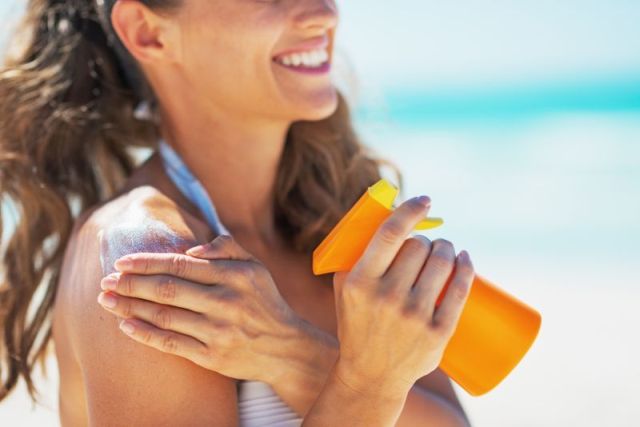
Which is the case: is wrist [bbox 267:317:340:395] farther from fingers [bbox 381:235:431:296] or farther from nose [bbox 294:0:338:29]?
nose [bbox 294:0:338:29]

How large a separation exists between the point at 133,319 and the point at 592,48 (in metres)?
12.8

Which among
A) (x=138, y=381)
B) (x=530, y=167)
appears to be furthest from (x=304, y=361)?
(x=530, y=167)

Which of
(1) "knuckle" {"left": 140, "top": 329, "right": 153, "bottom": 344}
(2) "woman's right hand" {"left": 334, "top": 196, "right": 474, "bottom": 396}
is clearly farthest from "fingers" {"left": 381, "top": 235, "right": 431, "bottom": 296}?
(1) "knuckle" {"left": 140, "top": 329, "right": 153, "bottom": 344}

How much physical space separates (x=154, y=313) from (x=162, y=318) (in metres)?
0.02

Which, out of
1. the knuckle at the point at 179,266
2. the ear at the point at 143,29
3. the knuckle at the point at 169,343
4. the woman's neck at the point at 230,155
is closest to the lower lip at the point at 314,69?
the woman's neck at the point at 230,155

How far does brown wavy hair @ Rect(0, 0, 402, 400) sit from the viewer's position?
2.28 metres

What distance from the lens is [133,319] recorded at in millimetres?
1460

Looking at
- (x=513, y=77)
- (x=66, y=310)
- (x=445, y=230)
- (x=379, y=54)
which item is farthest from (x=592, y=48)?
(x=66, y=310)

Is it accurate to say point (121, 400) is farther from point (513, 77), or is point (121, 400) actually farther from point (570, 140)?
point (513, 77)

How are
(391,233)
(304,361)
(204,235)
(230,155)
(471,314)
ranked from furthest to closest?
(230,155) < (204,235) < (304,361) < (471,314) < (391,233)

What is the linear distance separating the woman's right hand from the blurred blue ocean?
134cm

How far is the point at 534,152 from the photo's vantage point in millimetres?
8977

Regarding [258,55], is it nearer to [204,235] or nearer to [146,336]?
[204,235]

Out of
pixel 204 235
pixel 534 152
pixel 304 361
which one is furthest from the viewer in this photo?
pixel 534 152
